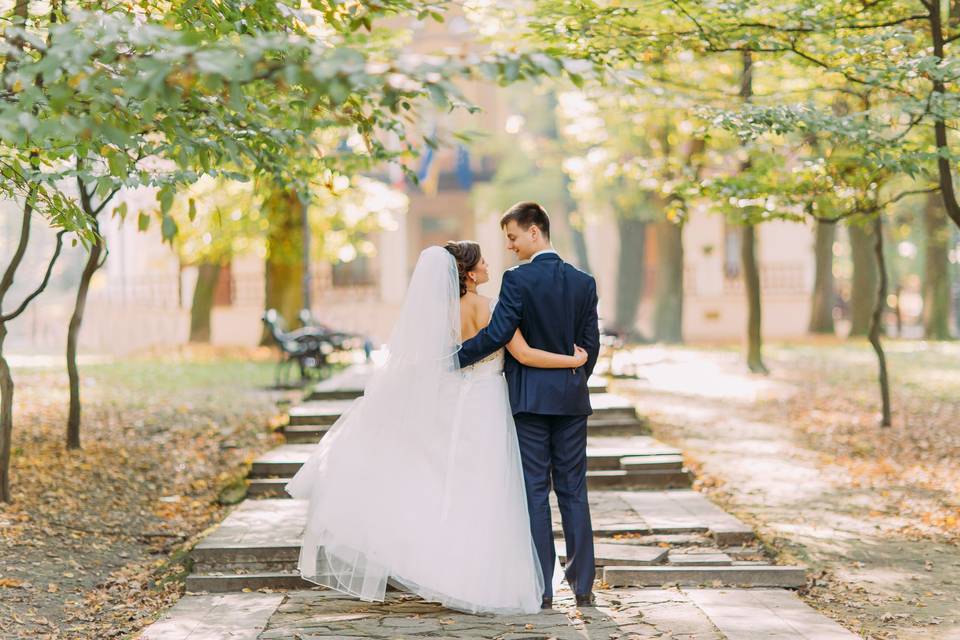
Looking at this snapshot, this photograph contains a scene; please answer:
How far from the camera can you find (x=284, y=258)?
2133 centimetres

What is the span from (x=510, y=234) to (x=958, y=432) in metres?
8.95

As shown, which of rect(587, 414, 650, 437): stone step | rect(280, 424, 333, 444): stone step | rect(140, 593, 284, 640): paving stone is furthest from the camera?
rect(587, 414, 650, 437): stone step

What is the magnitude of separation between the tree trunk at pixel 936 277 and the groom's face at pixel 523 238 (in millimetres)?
21675

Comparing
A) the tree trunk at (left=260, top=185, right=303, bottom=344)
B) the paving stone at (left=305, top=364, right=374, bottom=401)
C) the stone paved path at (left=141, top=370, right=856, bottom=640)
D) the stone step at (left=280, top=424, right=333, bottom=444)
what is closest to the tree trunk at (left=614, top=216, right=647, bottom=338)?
the tree trunk at (left=260, top=185, right=303, bottom=344)

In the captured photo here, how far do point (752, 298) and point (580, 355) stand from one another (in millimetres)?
13462

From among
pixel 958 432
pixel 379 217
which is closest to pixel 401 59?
pixel 958 432

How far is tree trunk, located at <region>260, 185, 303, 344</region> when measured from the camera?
20972mm

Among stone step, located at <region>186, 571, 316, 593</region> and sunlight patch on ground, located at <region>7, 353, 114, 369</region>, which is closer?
stone step, located at <region>186, 571, 316, 593</region>

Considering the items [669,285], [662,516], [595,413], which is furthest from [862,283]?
[662,516]

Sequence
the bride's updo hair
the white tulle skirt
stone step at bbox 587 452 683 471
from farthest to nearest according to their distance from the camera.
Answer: stone step at bbox 587 452 683 471 < the bride's updo hair < the white tulle skirt

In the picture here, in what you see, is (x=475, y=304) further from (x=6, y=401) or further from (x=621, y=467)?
(x=6, y=401)

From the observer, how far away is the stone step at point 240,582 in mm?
6773

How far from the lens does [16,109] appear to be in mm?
4449

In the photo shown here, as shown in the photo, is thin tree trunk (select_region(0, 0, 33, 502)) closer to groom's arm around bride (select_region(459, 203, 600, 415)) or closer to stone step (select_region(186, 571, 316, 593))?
stone step (select_region(186, 571, 316, 593))
